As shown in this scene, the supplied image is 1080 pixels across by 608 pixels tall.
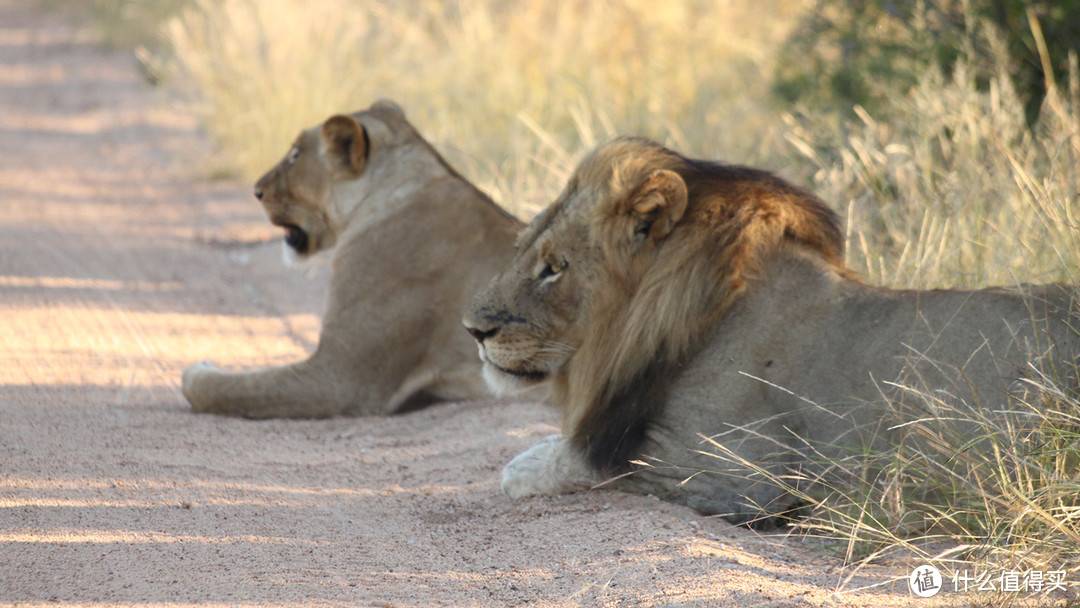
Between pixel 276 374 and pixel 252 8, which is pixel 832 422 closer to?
pixel 276 374

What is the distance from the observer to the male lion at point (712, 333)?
3186 millimetres

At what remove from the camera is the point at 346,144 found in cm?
532

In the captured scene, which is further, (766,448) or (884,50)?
(884,50)

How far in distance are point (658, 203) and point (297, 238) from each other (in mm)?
2720

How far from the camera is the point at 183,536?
310cm

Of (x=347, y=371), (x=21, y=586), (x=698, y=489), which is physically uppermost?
(x=21, y=586)

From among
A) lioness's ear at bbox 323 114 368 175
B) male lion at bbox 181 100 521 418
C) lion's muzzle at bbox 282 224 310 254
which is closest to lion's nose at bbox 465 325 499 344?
male lion at bbox 181 100 521 418

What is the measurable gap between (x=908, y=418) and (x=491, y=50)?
7.84m

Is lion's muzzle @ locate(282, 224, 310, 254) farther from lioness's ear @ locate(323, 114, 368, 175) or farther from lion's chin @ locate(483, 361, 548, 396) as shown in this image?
lion's chin @ locate(483, 361, 548, 396)

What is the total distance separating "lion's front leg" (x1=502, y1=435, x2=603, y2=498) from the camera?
354 centimetres

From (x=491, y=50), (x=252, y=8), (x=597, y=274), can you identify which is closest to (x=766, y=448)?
(x=597, y=274)

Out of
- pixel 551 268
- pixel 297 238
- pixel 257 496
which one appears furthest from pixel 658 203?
pixel 297 238

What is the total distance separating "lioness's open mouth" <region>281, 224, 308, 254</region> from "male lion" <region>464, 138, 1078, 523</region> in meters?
2.17

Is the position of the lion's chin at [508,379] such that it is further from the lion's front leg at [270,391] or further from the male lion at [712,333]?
the lion's front leg at [270,391]
